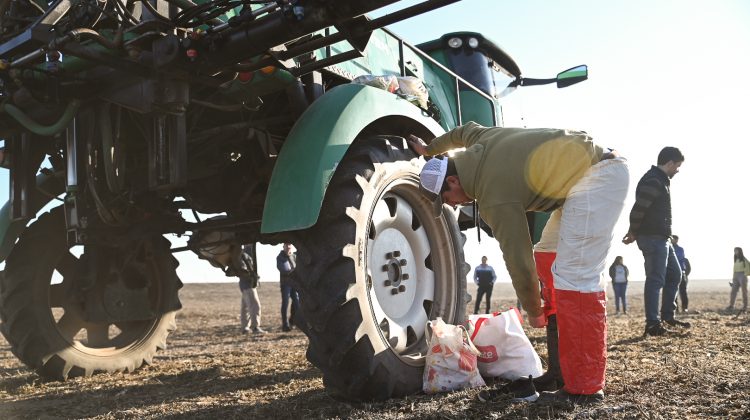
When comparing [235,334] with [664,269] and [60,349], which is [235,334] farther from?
[664,269]

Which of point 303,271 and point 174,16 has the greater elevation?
point 174,16

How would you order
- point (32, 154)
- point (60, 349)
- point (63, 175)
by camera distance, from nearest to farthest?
point (32, 154)
point (63, 175)
point (60, 349)

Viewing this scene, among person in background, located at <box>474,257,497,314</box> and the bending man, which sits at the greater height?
the bending man

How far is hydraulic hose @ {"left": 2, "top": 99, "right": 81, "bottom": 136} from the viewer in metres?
3.53

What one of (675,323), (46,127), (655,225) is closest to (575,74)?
(655,225)

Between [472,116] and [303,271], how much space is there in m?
3.85

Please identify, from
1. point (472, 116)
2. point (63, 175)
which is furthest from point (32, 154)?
point (472, 116)

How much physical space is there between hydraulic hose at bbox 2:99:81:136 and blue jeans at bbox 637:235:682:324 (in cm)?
532

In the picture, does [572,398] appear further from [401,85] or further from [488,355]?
[401,85]

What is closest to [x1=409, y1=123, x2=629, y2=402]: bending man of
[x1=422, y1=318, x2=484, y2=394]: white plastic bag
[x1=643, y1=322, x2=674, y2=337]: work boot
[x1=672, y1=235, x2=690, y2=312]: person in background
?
[x1=422, y1=318, x2=484, y2=394]: white plastic bag

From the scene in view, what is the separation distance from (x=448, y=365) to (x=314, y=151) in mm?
1396

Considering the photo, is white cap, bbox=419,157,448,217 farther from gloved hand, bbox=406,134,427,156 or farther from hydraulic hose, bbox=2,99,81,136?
hydraulic hose, bbox=2,99,81,136

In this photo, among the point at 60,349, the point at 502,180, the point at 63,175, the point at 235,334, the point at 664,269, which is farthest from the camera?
the point at 235,334

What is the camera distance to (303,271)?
317cm
